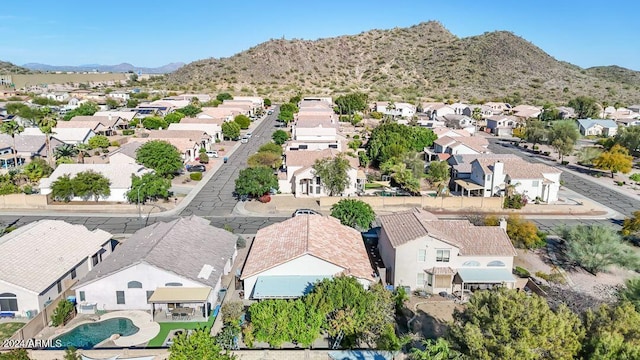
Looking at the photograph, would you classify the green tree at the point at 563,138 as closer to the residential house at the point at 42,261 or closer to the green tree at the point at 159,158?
the green tree at the point at 159,158

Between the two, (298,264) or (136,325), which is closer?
(136,325)

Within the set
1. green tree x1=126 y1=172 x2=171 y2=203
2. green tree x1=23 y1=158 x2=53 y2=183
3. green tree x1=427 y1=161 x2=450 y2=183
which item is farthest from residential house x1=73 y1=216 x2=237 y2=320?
green tree x1=427 y1=161 x2=450 y2=183

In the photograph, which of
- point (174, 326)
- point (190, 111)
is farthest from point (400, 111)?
point (174, 326)

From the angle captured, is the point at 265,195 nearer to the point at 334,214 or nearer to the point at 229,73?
the point at 334,214

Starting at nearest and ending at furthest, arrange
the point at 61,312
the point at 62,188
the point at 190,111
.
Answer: the point at 61,312
the point at 62,188
the point at 190,111

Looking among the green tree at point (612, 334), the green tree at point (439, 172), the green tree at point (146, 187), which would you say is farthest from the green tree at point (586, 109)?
the green tree at point (612, 334)

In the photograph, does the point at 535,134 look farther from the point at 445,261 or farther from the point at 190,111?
the point at 190,111

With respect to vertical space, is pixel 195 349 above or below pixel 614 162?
below
